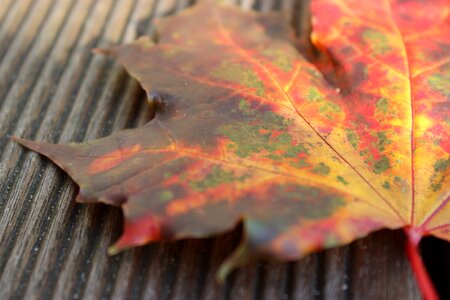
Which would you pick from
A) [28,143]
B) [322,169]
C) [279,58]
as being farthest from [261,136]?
[28,143]

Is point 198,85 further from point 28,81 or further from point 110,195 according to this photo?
point 28,81

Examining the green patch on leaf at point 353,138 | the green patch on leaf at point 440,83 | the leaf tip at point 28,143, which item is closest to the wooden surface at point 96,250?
the leaf tip at point 28,143

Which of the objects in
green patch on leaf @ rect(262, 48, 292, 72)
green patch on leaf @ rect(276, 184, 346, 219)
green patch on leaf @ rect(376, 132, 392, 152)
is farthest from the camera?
green patch on leaf @ rect(262, 48, 292, 72)

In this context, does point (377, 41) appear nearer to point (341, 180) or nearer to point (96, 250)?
point (341, 180)

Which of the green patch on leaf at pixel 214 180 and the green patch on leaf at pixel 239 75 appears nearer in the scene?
Answer: the green patch on leaf at pixel 214 180

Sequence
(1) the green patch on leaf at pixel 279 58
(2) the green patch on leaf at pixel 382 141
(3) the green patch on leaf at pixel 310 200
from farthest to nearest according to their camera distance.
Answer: (1) the green patch on leaf at pixel 279 58
(2) the green patch on leaf at pixel 382 141
(3) the green patch on leaf at pixel 310 200

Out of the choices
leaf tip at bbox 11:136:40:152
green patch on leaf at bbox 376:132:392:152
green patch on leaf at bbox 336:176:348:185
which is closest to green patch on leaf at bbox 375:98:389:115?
green patch on leaf at bbox 376:132:392:152

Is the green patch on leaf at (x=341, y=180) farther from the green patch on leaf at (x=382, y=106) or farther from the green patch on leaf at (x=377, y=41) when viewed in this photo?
the green patch on leaf at (x=377, y=41)

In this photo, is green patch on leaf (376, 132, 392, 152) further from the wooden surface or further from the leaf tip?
the leaf tip
